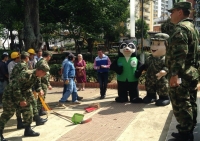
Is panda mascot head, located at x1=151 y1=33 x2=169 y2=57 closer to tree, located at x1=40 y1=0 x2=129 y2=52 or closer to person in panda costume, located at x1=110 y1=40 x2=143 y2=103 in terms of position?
person in panda costume, located at x1=110 y1=40 x2=143 y2=103

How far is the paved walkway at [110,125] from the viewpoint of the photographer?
4902 mm

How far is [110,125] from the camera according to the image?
552 centimetres

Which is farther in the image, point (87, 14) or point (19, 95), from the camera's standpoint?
point (87, 14)

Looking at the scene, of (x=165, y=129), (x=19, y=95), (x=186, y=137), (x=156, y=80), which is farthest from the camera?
(x=156, y=80)

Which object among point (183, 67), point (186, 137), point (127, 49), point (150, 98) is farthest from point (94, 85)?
point (183, 67)

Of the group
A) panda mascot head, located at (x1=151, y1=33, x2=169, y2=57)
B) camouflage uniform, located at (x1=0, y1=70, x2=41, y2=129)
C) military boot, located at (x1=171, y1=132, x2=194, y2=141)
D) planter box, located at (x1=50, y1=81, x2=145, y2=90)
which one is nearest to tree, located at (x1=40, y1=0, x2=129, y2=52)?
planter box, located at (x1=50, y1=81, x2=145, y2=90)

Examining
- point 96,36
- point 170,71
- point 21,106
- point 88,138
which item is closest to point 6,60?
point 21,106

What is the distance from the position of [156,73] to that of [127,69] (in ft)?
2.62

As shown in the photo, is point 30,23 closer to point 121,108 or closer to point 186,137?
point 121,108

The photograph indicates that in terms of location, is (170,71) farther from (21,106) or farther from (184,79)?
(21,106)

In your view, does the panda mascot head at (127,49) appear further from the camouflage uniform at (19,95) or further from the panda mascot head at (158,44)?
the camouflage uniform at (19,95)

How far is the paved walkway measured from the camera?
16.1 ft

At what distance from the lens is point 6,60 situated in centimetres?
775

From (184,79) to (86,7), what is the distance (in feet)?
39.3
